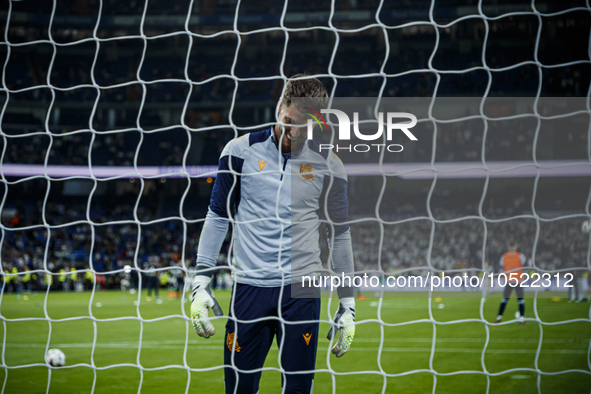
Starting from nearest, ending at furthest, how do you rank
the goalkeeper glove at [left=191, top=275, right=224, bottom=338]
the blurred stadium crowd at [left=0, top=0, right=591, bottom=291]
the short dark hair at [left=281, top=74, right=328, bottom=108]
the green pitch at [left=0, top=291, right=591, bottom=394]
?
the short dark hair at [left=281, top=74, right=328, bottom=108] < the goalkeeper glove at [left=191, top=275, right=224, bottom=338] < the green pitch at [left=0, top=291, right=591, bottom=394] < the blurred stadium crowd at [left=0, top=0, right=591, bottom=291]

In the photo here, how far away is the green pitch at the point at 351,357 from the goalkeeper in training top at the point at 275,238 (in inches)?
6.2

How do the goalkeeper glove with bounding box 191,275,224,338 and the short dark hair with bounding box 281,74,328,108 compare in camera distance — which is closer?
the short dark hair with bounding box 281,74,328,108

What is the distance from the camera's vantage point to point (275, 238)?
8.36ft

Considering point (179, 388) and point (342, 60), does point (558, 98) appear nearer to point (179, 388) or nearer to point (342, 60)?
point (342, 60)

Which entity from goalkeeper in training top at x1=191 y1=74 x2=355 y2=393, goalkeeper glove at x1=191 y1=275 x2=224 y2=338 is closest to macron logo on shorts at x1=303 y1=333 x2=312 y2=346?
goalkeeper in training top at x1=191 y1=74 x2=355 y2=393

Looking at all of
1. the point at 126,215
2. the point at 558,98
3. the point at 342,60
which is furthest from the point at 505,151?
the point at 126,215

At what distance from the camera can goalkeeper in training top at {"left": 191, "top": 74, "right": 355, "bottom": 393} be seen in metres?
2.51

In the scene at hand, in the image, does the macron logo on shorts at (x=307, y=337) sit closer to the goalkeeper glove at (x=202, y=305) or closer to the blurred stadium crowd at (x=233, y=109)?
the goalkeeper glove at (x=202, y=305)

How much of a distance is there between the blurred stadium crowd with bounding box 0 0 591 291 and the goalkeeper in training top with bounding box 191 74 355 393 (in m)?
14.0

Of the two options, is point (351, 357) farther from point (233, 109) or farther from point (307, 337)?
point (233, 109)

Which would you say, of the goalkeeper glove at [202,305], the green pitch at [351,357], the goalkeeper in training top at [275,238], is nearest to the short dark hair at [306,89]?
the goalkeeper in training top at [275,238]

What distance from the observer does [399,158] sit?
19016 millimetres

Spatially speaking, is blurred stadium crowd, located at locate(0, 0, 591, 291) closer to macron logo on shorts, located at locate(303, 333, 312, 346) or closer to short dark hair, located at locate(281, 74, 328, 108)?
macron logo on shorts, located at locate(303, 333, 312, 346)

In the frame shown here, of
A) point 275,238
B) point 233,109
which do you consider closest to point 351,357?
point 275,238
